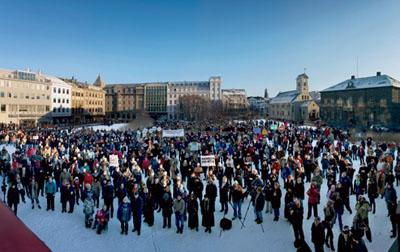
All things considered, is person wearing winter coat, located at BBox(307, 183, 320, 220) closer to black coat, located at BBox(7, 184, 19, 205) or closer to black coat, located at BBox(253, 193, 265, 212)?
black coat, located at BBox(253, 193, 265, 212)

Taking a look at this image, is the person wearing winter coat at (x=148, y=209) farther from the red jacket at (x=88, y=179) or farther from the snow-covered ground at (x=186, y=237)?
the red jacket at (x=88, y=179)

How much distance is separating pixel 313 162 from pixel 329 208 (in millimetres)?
6590

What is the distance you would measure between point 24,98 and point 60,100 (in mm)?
11263

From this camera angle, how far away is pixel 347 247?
25.2 feet

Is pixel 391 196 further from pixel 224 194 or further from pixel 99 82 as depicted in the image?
pixel 99 82

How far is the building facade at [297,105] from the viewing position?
87562 mm

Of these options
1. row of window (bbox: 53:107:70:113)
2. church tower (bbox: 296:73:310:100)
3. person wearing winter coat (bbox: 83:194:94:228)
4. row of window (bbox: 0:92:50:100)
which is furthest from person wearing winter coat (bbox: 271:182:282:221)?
church tower (bbox: 296:73:310:100)

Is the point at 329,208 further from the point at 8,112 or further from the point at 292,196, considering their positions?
the point at 8,112

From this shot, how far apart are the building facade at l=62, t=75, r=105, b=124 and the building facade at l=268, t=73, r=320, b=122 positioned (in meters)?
57.1

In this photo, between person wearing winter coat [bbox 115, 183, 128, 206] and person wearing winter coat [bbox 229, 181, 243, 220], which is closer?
person wearing winter coat [bbox 229, 181, 243, 220]

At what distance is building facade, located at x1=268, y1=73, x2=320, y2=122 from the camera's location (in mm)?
87562

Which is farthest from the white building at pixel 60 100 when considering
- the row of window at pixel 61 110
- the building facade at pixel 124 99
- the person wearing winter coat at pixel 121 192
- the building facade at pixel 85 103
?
the person wearing winter coat at pixel 121 192

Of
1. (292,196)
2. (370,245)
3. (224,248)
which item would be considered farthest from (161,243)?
(370,245)

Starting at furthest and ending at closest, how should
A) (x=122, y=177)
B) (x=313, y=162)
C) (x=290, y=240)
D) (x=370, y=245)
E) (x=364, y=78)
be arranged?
(x=364, y=78)
(x=313, y=162)
(x=122, y=177)
(x=290, y=240)
(x=370, y=245)
